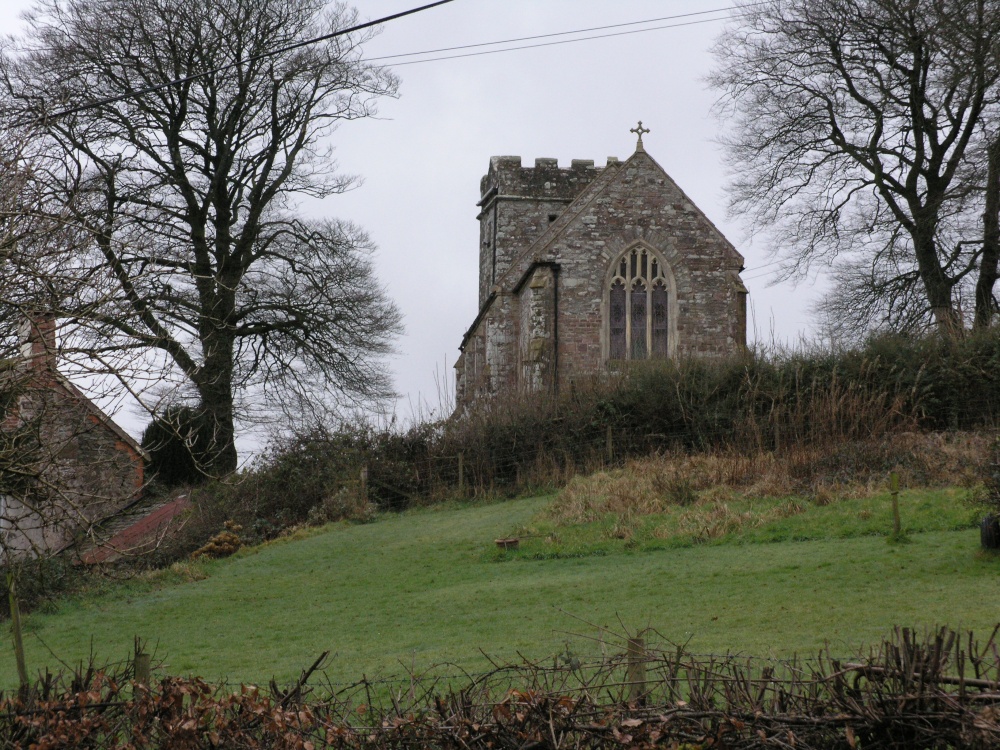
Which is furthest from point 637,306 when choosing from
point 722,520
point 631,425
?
point 722,520

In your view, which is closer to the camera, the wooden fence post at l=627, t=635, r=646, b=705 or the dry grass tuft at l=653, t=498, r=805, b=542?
the wooden fence post at l=627, t=635, r=646, b=705

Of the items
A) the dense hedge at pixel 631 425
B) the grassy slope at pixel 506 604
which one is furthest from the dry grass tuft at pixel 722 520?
the dense hedge at pixel 631 425

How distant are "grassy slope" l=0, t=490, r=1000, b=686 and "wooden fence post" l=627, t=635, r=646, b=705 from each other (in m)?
2.10

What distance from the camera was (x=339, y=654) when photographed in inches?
432

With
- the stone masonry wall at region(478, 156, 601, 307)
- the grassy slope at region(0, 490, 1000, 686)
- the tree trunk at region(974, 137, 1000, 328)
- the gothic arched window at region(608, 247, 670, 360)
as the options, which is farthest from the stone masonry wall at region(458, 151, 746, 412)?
the grassy slope at region(0, 490, 1000, 686)

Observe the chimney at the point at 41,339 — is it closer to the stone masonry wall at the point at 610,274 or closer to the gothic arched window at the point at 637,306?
the stone masonry wall at the point at 610,274

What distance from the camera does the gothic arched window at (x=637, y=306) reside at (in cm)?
3056

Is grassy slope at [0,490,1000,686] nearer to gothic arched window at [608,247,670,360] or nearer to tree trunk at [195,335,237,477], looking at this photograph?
tree trunk at [195,335,237,477]

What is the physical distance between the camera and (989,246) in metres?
27.1

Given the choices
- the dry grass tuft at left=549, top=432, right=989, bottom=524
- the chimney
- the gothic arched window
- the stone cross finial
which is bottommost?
the dry grass tuft at left=549, top=432, right=989, bottom=524

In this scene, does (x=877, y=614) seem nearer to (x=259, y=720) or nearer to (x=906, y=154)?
(x=259, y=720)

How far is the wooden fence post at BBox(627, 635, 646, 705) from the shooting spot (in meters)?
6.28

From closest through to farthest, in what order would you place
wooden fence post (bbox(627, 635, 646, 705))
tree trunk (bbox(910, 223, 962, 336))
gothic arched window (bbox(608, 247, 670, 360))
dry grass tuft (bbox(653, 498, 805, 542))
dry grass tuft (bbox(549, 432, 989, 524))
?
wooden fence post (bbox(627, 635, 646, 705)) → dry grass tuft (bbox(653, 498, 805, 542)) → dry grass tuft (bbox(549, 432, 989, 524)) → tree trunk (bbox(910, 223, 962, 336)) → gothic arched window (bbox(608, 247, 670, 360))

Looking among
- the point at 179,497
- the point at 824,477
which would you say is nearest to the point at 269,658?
the point at 824,477
